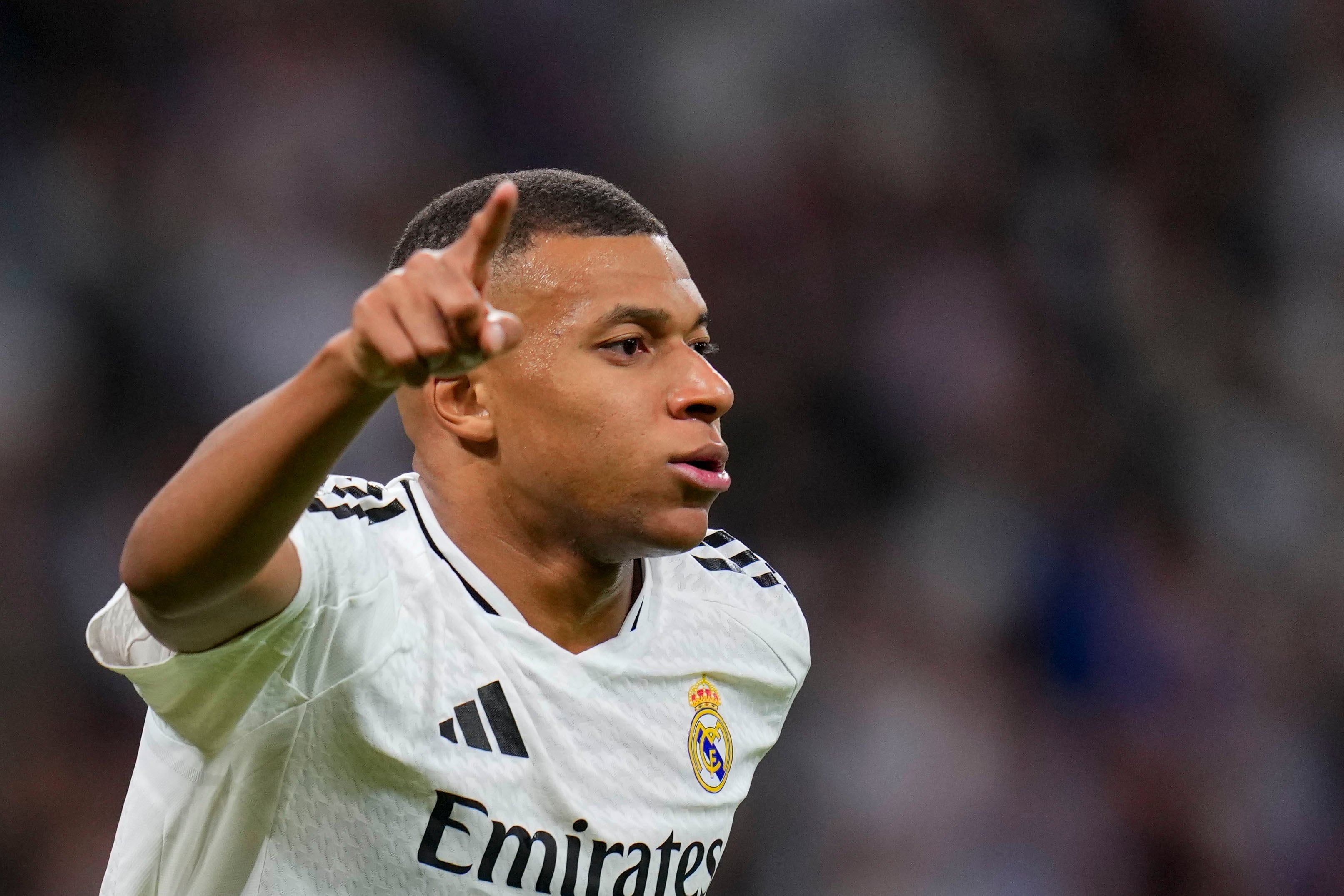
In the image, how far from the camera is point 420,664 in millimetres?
1954

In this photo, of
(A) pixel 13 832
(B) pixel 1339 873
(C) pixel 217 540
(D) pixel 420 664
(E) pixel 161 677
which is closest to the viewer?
(C) pixel 217 540

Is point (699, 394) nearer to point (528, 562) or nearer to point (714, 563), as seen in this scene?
point (528, 562)

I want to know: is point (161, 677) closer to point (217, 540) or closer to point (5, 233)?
point (217, 540)

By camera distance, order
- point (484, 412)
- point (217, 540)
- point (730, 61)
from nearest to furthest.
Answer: point (217, 540)
point (484, 412)
point (730, 61)

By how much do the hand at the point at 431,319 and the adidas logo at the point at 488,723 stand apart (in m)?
0.71

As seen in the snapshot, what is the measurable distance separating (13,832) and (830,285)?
3.17m

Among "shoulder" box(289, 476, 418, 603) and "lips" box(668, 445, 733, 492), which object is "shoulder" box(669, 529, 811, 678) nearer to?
"lips" box(668, 445, 733, 492)

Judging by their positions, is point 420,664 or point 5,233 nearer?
point 420,664

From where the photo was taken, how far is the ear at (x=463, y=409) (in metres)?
2.20

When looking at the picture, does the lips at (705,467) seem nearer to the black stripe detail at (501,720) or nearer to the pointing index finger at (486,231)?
the black stripe detail at (501,720)

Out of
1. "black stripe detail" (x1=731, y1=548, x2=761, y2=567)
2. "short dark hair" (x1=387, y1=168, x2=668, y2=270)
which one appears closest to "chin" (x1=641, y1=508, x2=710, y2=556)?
"short dark hair" (x1=387, y1=168, x2=668, y2=270)

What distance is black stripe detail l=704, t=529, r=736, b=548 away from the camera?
111 inches

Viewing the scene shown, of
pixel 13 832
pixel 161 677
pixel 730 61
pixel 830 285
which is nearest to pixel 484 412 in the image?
pixel 161 677

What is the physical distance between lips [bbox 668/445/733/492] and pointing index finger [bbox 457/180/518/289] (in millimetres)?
729
